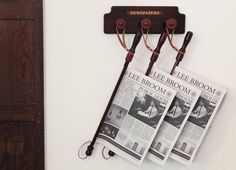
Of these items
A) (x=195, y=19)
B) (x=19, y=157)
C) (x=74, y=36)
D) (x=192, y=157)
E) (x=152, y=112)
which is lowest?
(x=19, y=157)

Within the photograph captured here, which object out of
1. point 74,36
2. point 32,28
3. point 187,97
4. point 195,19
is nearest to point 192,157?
point 187,97

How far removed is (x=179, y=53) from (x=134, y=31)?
0.59 feet

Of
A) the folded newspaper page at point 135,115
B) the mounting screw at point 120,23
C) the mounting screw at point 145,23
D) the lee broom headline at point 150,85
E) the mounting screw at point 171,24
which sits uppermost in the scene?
the mounting screw at point 171,24

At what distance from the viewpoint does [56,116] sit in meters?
1.35

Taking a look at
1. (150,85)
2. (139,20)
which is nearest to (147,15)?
(139,20)

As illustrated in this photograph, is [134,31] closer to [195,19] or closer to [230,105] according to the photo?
[195,19]

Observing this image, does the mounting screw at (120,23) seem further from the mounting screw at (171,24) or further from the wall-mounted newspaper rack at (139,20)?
the mounting screw at (171,24)

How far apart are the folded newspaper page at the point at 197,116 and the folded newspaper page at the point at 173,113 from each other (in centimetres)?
3

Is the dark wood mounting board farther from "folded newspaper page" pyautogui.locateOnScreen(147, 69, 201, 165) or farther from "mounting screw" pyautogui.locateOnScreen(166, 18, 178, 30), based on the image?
"folded newspaper page" pyautogui.locateOnScreen(147, 69, 201, 165)

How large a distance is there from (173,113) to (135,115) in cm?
14

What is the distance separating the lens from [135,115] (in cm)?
130

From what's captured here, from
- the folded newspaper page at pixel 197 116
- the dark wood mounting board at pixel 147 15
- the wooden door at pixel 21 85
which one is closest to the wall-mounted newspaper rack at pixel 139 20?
the dark wood mounting board at pixel 147 15

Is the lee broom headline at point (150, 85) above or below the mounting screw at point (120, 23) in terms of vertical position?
below

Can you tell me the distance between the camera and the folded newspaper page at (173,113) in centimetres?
128
